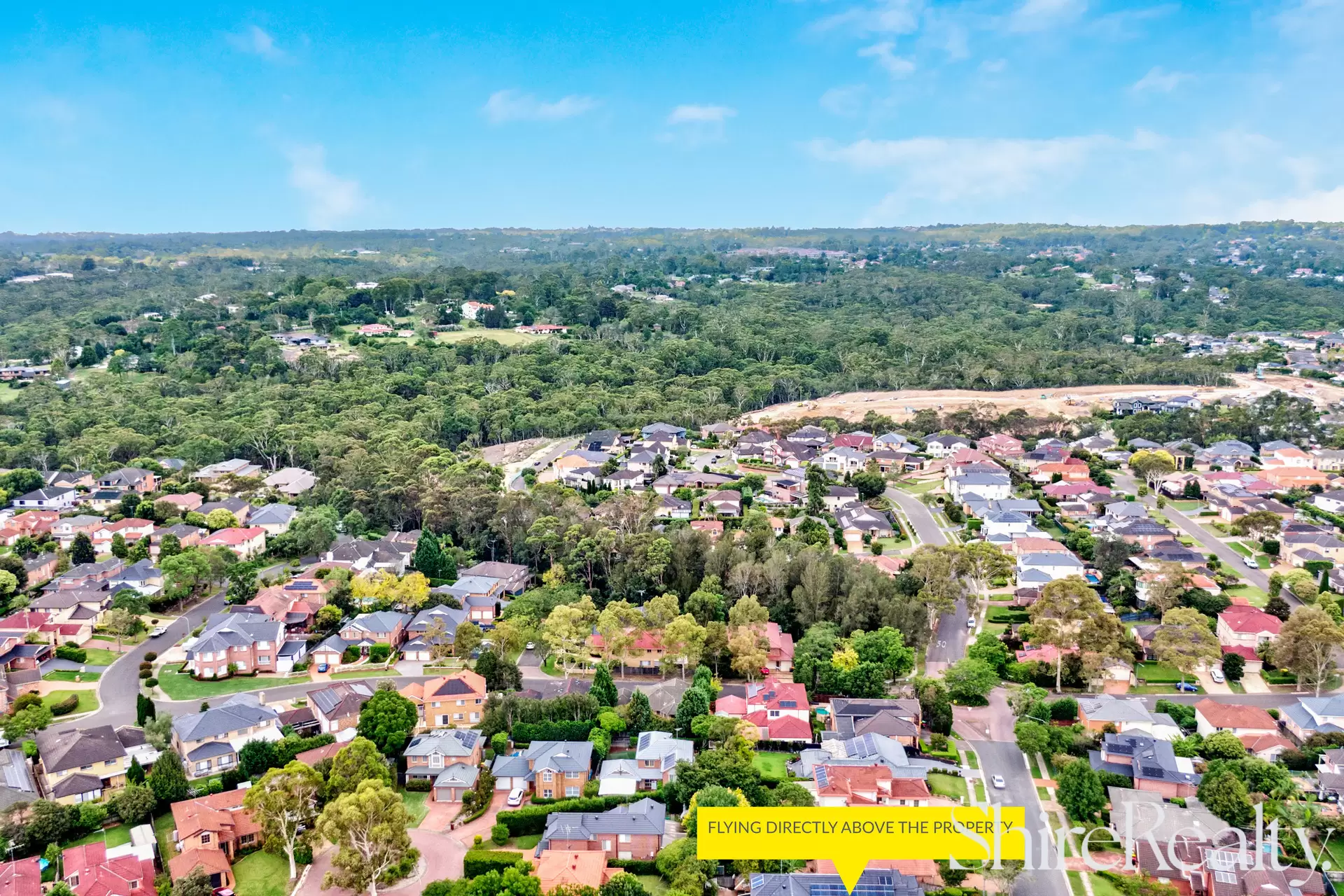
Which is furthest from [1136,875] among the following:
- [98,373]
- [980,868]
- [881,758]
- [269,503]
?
[98,373]

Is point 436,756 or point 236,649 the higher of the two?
point 236,649

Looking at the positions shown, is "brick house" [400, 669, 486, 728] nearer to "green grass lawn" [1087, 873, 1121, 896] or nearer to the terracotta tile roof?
"green grass lawn" [1087, 873, 1121, 896]

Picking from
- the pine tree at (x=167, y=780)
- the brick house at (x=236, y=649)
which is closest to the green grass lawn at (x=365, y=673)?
the brick house at (x=236, y=649)

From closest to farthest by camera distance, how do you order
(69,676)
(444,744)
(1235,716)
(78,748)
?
(78,748) < (444,744) < (1235,716) < (69,676)

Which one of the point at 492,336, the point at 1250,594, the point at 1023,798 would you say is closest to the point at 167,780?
the point at 1023,798

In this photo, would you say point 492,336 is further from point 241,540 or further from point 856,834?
point 856,834

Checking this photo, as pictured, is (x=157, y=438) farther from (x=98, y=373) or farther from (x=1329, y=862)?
(x=1329, y=862)

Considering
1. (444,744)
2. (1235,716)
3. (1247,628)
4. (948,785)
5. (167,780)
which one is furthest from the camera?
(1247,628)
